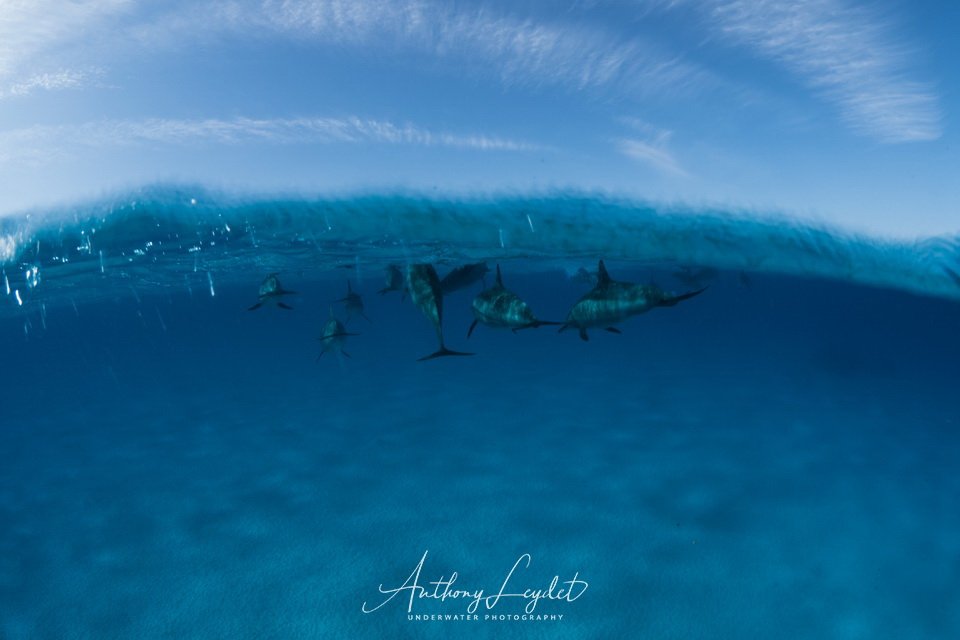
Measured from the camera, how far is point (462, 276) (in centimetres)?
646

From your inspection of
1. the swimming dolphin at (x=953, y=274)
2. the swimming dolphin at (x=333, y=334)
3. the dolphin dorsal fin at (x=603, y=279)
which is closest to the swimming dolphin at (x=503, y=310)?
the dolphin dorsal fin at (x=603, y=279)

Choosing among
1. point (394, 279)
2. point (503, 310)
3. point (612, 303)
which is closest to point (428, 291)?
point (503, 310)

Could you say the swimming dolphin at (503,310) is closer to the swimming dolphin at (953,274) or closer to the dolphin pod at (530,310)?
the dolphin pod at (530,310)

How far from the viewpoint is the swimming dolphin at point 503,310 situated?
4953mm

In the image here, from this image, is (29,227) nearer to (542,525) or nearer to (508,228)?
(508,228)

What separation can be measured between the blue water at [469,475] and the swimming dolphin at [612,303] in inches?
147

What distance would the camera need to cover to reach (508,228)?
66.1ft

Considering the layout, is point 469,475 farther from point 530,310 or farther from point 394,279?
point 530,310

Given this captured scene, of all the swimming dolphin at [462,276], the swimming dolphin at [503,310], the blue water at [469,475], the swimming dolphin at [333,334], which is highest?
the swimming dolphin at [462,276]

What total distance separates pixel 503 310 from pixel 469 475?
5.51 m

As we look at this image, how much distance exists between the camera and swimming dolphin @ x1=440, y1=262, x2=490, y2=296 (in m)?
6.43

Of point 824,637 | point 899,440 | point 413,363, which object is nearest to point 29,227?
point 413,363

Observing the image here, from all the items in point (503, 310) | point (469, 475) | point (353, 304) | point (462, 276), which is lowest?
point (469, 475)

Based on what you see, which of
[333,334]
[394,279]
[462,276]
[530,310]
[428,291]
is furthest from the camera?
[394,279]
